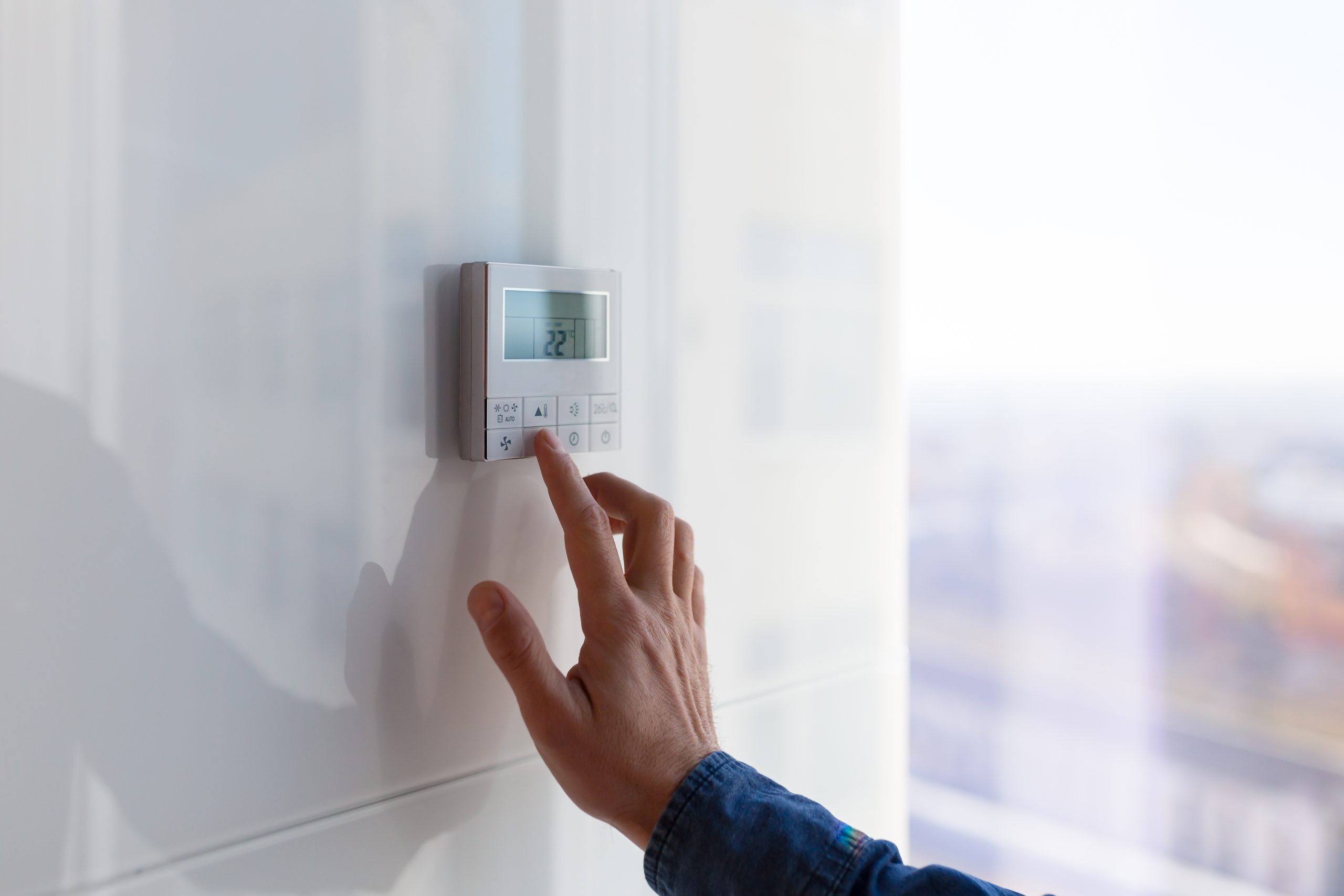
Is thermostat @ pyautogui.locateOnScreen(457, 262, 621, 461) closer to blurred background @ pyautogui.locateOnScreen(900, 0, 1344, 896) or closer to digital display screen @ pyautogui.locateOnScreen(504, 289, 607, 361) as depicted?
digital display screen @ pyautogui.locateOnScreen(504, 289, 607, 361)

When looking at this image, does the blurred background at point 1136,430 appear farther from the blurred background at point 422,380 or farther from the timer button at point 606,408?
the timer button at point 606,408

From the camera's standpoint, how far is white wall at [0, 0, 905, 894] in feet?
1.20

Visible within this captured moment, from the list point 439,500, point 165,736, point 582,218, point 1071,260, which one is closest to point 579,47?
point 582,218

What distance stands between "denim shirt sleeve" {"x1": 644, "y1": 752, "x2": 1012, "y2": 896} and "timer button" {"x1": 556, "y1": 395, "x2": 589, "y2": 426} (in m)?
0.21

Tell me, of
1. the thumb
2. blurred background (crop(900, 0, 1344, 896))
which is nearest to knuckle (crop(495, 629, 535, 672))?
the thumb

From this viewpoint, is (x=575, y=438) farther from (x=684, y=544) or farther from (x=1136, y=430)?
(x=1136, y=430)

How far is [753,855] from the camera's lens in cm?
45

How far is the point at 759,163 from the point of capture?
63 cm

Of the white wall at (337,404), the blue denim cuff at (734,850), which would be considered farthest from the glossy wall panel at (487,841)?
the blue denim cuff at (734,850)

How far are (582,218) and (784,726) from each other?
16.0 inches

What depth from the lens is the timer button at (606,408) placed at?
529mm

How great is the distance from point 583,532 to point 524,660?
0.07 metres

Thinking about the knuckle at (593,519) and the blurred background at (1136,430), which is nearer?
the knuckle at (593,519)

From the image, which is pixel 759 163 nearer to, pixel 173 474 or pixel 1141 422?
pixel 173 474
